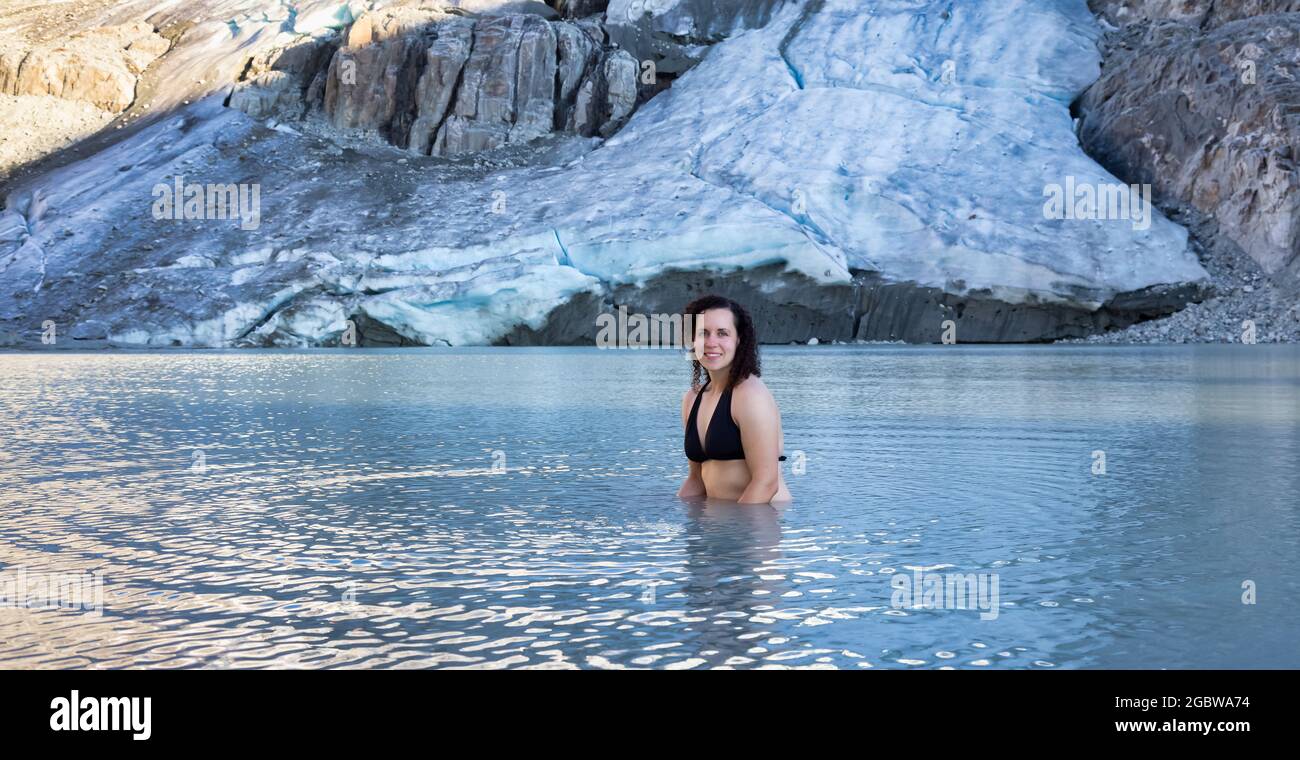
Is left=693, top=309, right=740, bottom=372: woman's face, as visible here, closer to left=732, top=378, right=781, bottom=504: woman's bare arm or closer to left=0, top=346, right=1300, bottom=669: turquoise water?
left=732, top=378, right=781, bottom=504: woman's bare arm

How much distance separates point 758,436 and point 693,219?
2373 cm

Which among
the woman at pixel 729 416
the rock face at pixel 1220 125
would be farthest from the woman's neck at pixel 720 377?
the rock face at pixel 1220 125

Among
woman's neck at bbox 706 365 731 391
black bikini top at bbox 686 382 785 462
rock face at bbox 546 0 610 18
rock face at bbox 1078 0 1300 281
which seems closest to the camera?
woman's neck at bbox 706 365 731 391

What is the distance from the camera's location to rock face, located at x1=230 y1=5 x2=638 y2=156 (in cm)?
3797

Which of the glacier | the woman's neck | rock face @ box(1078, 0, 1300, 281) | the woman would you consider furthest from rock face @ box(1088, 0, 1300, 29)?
the woman's neck

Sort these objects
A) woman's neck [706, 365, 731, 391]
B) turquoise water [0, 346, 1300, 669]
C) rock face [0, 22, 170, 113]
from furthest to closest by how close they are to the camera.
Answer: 1. rock face [0, 22, 170, 113]
2. woman's neck [706, 365, 731, 391]
3. turquoise water [0, 346, 1300, 669]

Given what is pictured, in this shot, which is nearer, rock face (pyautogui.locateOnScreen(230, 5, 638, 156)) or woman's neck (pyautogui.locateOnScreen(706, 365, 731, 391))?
woman's neck (pyautogui.locateOnScreen(706, 365, 731, 391))

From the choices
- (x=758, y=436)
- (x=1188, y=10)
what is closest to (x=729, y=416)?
(x=758, y=436)

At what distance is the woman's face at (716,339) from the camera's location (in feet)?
17.4

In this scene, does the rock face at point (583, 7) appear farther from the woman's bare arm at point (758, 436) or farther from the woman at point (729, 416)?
the woman's bare arm at point (758, 436)

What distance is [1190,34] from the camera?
36.5m

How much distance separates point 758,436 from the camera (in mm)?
5434

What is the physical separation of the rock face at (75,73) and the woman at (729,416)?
41.9 metres
